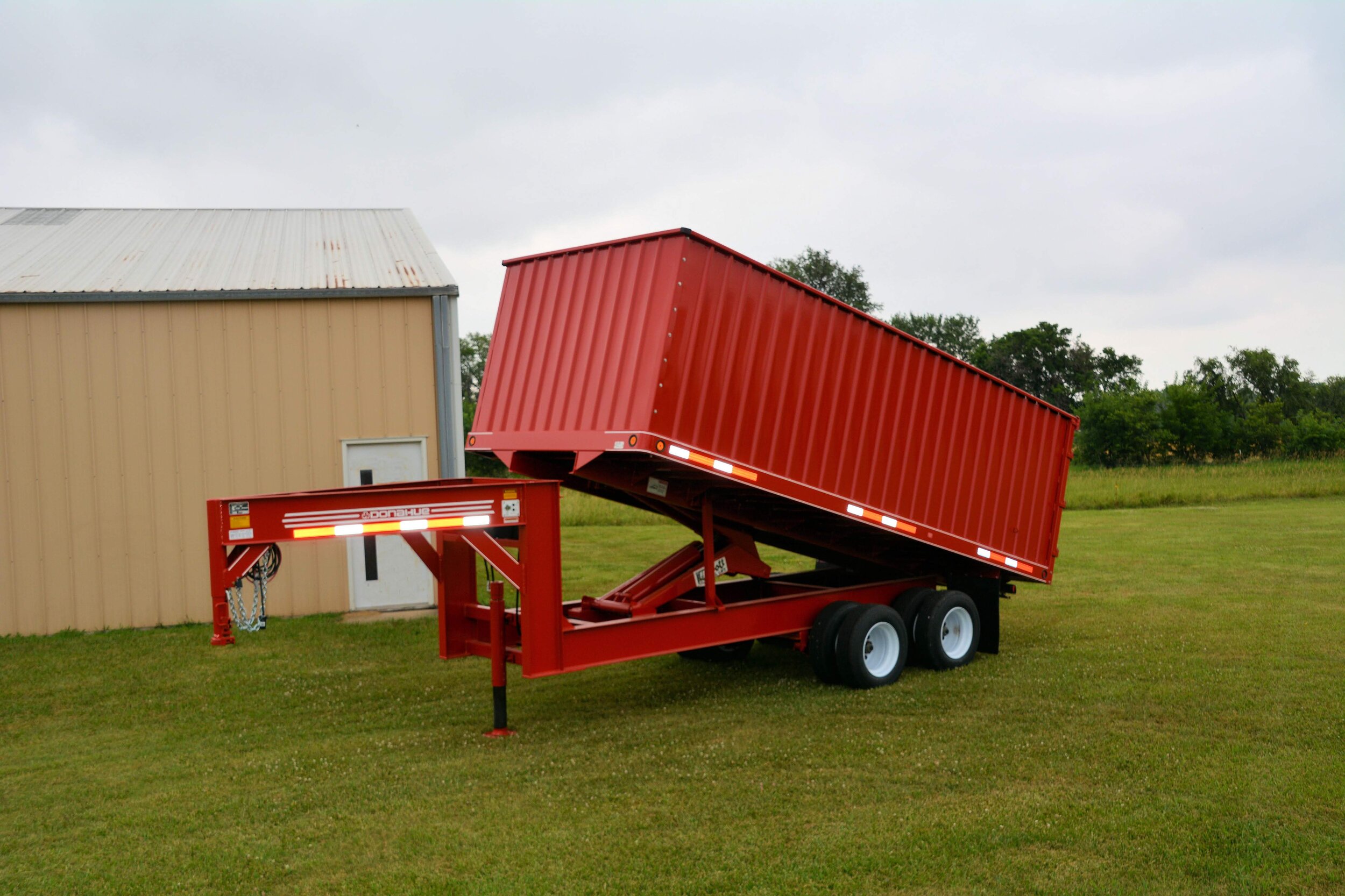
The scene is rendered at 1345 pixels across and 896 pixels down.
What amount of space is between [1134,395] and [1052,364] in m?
19.5


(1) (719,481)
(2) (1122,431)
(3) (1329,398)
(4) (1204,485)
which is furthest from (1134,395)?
(1) (719,481)

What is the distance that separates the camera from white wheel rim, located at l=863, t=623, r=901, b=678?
372 inches

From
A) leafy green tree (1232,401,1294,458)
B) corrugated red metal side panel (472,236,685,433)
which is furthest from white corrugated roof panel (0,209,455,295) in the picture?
leafy green tree (1232,401,1294,458)

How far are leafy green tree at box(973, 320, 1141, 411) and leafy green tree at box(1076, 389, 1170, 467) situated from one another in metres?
18.0

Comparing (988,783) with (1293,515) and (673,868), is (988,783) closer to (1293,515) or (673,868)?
(673,868)

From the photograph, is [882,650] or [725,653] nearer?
[882,650]

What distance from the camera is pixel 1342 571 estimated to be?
1536cm

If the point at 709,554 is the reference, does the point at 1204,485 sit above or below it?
below

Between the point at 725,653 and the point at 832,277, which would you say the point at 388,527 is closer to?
the point at 725,653

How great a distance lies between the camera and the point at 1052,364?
222ft

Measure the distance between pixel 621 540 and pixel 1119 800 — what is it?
56.2ft

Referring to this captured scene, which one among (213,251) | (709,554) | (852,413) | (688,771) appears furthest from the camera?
(213,251)

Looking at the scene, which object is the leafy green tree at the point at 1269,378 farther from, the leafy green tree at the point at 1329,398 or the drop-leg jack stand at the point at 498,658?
the drop-leg jack stand at the point at 498,658

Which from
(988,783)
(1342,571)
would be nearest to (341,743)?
(988,783)
